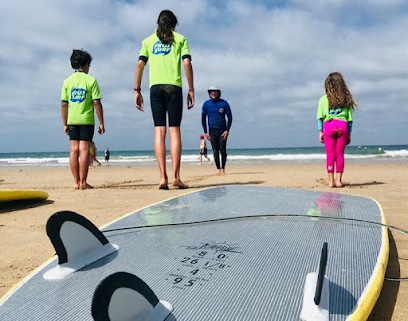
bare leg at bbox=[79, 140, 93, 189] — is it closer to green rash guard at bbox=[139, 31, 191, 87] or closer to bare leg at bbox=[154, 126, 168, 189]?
bare leg at bbox=[154, 126, 168, 189]

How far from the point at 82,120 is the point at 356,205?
3.22 metres

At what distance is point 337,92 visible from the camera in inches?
189

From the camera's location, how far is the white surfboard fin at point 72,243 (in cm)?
146

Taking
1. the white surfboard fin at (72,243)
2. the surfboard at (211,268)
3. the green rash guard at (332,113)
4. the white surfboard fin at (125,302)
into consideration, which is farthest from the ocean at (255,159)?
the white surfboard fin at (125,302)

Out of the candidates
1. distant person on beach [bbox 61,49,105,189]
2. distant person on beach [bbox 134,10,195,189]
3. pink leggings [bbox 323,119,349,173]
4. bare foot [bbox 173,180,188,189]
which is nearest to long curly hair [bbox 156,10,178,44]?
distant person on beach [bbox 134,10,195,189]

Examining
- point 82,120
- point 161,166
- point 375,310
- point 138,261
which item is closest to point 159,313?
point 138,261

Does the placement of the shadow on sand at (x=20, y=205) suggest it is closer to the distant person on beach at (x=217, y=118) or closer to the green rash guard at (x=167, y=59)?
the green rash guard at (x=167, y=59)

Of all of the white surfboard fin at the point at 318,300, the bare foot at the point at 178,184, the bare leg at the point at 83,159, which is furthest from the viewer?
the bare leg at the point at 83,159

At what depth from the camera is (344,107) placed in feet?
15.9

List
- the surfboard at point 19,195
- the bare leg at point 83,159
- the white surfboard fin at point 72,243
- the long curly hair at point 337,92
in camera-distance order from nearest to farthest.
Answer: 1. the white surfboard fin at point 72,243
2. the surfboard at point 19,195
3. the bare leg at point 83,159
4. the long curly hair at point 337,92

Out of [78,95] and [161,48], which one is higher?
[161,48]

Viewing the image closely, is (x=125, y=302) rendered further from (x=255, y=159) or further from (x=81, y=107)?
(x=255, y=159)

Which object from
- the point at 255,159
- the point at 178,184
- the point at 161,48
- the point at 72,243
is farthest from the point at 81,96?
the point at 255,159

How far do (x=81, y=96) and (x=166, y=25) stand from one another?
4.25 feet
